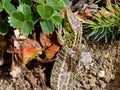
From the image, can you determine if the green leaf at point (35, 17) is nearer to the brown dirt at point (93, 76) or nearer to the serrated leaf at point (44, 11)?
the serrated leaf at point (44, 11)

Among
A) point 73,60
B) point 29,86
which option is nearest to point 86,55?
point 73,60

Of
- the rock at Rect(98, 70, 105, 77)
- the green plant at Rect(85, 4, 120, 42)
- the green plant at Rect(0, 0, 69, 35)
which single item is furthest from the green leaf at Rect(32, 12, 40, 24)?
the rock at Rect(98, 70, 105, 77)

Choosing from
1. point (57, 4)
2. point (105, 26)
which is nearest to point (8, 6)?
point (57, 4)

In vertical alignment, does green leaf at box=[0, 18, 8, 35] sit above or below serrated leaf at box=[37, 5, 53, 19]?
below

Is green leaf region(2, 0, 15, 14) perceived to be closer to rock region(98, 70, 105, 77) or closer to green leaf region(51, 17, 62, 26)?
green leaf region(51, 17, 62, 26)

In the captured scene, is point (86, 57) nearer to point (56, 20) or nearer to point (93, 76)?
point (93, 76)

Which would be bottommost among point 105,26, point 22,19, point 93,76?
point 93,76

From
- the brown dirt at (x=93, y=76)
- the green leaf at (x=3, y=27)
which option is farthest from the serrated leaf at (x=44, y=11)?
the brown dirt at (x=93, y=76)
